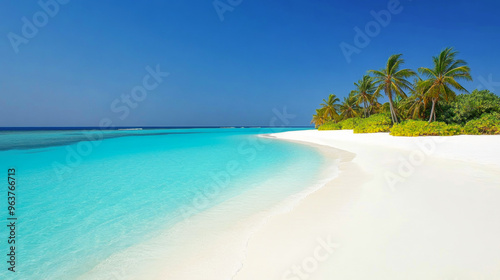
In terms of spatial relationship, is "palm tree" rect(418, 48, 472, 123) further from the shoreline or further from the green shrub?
the shoreline

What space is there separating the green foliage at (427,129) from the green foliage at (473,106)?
5703 mm

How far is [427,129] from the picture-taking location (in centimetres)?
1805

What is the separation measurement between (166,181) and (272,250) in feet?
19.7

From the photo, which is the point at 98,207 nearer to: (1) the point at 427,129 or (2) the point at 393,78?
(1) the point at 427,129

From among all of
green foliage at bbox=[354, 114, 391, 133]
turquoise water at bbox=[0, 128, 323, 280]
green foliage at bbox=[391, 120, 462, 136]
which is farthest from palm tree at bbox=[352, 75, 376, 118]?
turquoise water at bbox=[0, 128, 323, 280]

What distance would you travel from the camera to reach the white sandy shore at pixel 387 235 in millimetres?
2482

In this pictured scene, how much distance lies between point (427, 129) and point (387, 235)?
66.2 feet

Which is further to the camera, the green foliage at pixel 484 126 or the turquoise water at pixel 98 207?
the green foliage at pixel 484 126

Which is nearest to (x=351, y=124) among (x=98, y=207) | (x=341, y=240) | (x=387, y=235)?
(x=387, y=235)

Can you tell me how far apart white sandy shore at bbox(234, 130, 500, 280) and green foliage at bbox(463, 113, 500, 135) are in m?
15.1

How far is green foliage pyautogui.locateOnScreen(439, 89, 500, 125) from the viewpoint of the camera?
20.1 meters

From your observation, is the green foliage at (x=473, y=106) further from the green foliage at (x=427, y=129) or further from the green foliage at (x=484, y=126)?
the green foliage at (x=427, y=129)

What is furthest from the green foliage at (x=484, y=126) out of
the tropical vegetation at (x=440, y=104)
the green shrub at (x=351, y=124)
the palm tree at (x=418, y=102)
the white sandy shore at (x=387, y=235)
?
the green shrub at (x=351, y=124)

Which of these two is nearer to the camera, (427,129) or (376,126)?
(427,129)
